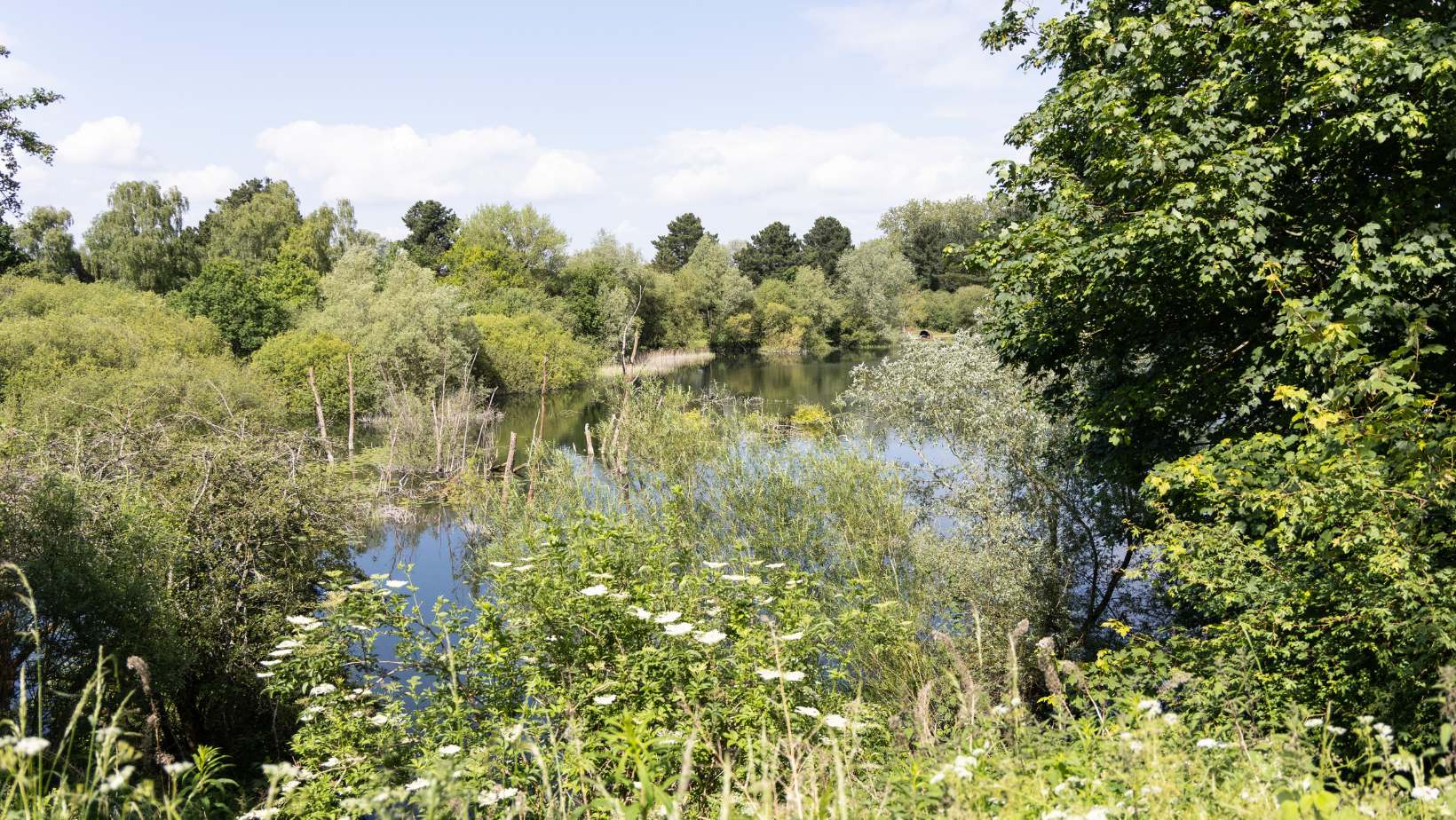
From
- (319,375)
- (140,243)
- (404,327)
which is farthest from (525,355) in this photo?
(140,243)

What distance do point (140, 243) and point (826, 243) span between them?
192ft

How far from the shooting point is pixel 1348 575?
5.27 m

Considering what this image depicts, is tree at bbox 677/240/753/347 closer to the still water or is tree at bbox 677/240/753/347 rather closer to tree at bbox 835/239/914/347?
the still water

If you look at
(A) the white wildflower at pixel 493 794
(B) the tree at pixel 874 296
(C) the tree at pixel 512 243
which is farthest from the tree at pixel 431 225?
(A) the white wildflower at pixel 493 794

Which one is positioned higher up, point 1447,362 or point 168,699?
point 1447,362

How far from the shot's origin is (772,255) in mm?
84750

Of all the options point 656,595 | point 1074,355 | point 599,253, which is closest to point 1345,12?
point 1074,355

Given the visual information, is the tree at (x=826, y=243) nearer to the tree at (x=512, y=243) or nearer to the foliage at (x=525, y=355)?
the tree at (x=512, y=243)

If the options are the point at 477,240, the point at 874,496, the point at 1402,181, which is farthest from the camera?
the point at 477,240

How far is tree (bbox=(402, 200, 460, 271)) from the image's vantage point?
232 ft

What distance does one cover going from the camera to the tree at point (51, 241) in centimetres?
5144

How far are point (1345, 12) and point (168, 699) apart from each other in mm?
13711

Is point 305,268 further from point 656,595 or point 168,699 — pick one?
point 656,595

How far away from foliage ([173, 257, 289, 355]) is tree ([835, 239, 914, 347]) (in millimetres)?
40394
